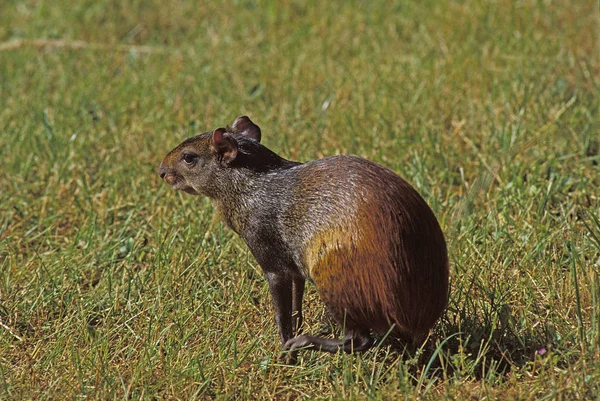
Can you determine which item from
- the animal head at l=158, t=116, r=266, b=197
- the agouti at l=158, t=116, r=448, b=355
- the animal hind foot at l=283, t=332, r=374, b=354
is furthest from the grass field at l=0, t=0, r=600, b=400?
the animal head at l=158, t=116, r=266, b=197

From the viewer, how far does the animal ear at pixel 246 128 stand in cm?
446

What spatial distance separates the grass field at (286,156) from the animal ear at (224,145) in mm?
751

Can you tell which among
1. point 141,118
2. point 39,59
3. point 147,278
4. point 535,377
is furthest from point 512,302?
point 39,59

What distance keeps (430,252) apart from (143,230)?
81.4 inches

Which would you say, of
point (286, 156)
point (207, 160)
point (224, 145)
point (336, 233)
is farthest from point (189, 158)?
point (286, 156)

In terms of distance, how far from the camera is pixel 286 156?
6.04m

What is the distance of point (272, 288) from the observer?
13.4ft

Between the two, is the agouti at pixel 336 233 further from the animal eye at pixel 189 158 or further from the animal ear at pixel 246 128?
the animal ear at pixel 246 128

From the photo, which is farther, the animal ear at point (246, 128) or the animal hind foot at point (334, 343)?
the animal ear at point (246, 128)

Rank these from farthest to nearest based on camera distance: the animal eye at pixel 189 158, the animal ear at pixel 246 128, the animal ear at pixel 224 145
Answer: the animal ear at pixel 246 128, the animal eye at pixel 189 158, the animal ear at pixel 224 145

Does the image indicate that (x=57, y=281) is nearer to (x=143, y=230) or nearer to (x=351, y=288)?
(x=143, y=230)

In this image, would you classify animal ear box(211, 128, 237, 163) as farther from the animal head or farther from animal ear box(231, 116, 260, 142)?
animal ear box(231, 116, 260, 142)

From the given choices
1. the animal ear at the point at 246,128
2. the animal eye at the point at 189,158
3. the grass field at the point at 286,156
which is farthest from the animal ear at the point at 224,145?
the grass field at the point at 286,156

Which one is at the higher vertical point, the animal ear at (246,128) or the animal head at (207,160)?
the animal ear at (246,128)
